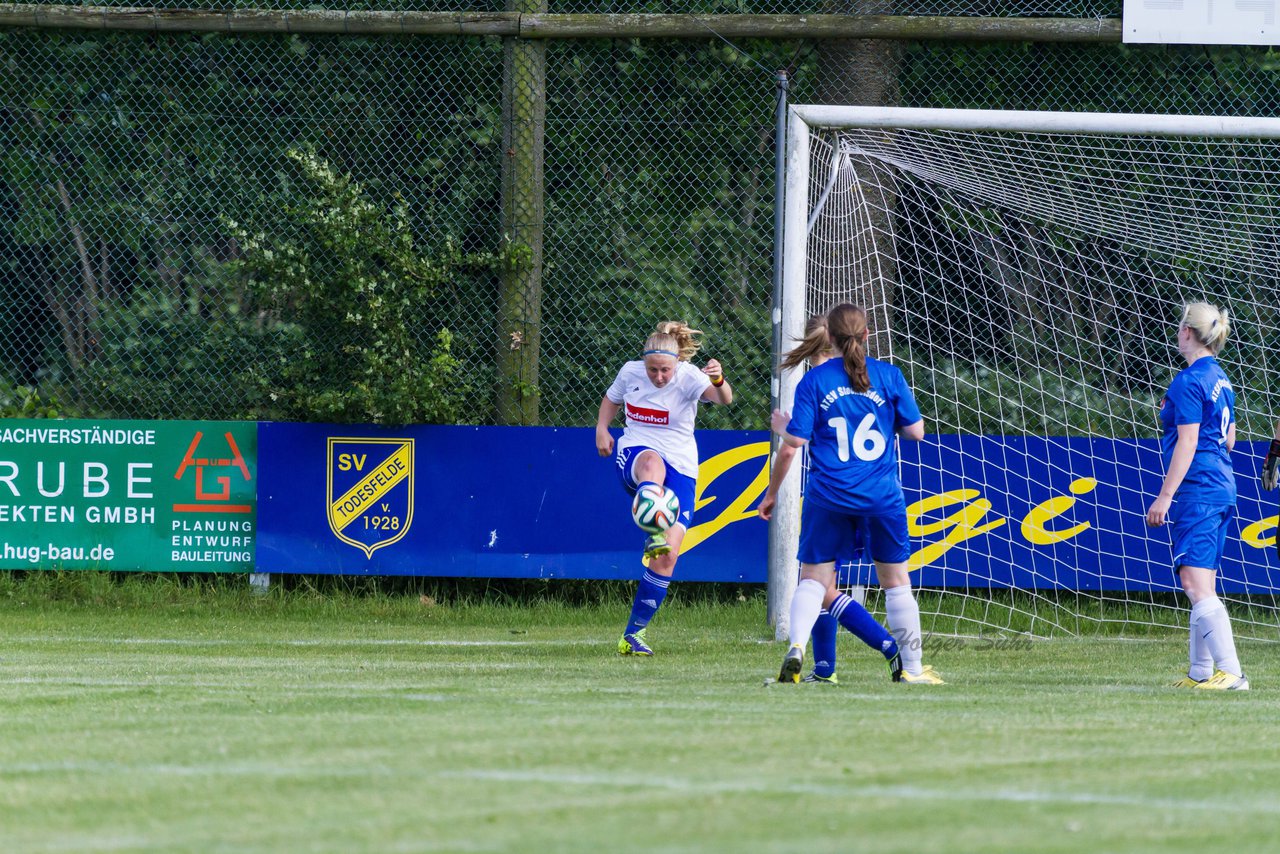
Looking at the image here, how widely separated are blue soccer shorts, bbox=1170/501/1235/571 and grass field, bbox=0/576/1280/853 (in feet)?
2.24

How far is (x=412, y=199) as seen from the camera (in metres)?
12.8

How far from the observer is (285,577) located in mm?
12039

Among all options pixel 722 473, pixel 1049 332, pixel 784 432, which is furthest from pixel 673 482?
pixel 1049 332

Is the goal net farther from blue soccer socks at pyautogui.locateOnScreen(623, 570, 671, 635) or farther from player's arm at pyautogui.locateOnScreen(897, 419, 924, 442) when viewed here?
player's arm at pyautogui.locateOnScreen(897, 419, 924, 442)

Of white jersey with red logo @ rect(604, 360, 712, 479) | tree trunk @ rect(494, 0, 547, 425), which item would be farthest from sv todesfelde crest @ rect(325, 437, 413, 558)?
white jersey with red logo @ rect(604, 360, 712, 479)

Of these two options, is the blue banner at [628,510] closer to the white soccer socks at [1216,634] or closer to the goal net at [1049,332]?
the goal net at [1049,332]

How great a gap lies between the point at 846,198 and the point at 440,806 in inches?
310

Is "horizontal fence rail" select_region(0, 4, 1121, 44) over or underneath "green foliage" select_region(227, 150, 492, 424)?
over

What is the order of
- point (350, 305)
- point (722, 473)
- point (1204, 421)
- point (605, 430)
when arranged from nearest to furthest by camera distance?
point (1204, 421), point (605, 430), point (722, 473), point (350, 305)

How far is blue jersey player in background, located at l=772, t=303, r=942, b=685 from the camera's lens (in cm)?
699

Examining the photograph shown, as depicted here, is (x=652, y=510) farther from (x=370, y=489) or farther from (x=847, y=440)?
(x=370, y=489)

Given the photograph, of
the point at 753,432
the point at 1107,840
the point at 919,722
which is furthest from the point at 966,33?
the point at 1107,840

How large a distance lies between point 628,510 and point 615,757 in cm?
713

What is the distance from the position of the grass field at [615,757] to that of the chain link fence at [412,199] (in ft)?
13.8
